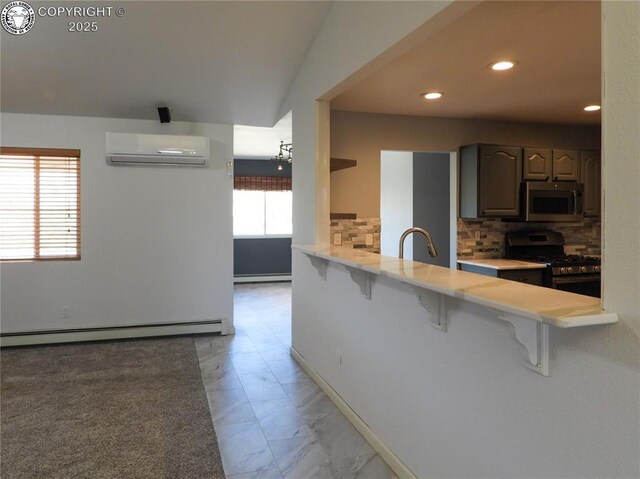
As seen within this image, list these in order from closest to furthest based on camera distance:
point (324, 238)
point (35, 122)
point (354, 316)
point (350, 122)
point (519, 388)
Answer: point (519, 388), point (354, 316), point (324, 238), point (350, 122), point (35, 122)

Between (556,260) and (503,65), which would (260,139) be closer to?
(556,260)

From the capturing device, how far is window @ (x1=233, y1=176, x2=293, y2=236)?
28.9 feet

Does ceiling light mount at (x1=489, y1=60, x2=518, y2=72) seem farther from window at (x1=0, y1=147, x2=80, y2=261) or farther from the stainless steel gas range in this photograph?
window at (x1=0, y1=147, x2=80, y2=261)

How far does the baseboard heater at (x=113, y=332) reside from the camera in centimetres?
468

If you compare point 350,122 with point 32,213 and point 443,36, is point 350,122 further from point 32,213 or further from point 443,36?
point 32,213

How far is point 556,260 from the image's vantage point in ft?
14.6

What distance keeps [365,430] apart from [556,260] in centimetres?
273

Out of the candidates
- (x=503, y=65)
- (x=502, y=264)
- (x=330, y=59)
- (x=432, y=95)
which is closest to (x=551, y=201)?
(x=502, y=264)

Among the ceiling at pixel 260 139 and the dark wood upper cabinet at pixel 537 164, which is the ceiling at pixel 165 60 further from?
the dark wood upper cabinet at pixel 537 164

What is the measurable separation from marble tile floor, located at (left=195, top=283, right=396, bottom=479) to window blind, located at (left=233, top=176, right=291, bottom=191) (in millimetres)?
4178

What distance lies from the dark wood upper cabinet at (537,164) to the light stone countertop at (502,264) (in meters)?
0.80

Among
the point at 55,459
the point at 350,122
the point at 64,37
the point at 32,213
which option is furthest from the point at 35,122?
the point at 55,459

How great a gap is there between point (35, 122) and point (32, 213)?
34.5 inches

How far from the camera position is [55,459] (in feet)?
8.42
